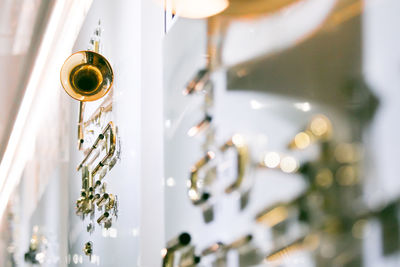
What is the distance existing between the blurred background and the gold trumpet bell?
1cm

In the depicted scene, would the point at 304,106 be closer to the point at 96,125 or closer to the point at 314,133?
the point at 314,133

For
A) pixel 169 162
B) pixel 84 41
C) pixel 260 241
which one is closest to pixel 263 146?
pixel 260 241

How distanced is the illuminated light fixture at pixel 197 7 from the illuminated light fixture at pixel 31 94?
235 cm

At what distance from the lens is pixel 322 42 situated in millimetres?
1866

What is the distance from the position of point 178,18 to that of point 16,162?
8352 millimetres

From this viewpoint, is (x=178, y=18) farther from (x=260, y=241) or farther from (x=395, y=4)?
(x=395, y=4)

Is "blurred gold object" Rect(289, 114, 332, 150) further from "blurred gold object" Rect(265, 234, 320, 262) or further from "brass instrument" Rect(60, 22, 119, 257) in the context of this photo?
"brass instrument" Rect(60, 22, 119, 257)

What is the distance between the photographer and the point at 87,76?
4352 millimetres

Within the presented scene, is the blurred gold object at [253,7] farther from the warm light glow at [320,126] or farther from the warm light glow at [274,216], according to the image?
the warm light glow at [274,216]

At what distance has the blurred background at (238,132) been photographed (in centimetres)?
163

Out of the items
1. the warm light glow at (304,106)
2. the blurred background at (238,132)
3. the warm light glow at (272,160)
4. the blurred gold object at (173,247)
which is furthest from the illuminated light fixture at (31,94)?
the warm light glow at (304,106)

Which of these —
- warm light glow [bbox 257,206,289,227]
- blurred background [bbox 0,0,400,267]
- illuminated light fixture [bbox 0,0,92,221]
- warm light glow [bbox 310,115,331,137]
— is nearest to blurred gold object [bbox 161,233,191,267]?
blurred background [bbox 0,0,400,267]

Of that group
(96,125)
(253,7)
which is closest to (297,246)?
(253,7)

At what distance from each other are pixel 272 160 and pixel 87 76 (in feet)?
8.23
